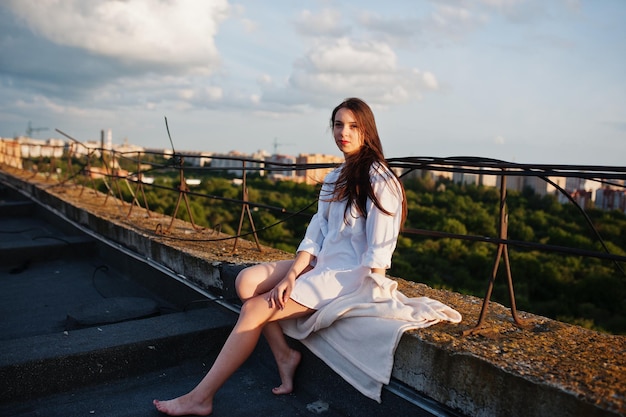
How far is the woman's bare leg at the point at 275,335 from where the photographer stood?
2352 mm

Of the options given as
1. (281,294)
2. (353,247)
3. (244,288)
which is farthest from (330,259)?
(244,288)

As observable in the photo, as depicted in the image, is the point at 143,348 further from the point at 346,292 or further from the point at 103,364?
the point at 346,292

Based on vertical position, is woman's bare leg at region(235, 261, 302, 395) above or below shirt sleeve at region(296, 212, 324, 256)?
below

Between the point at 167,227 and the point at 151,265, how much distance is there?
2.06 ft

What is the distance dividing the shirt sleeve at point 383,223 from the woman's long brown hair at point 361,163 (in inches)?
1.6

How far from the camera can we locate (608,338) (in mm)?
1976

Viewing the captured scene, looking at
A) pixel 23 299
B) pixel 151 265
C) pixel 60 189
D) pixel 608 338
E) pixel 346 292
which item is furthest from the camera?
pixel 60 189

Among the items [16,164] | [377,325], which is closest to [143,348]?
[377,325]

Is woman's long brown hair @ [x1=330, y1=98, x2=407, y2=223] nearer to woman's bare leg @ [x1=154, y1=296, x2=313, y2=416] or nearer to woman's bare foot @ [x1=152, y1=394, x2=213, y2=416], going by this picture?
woman's bare leg @ [x1=154, y1=296, x2=313, y2=416]

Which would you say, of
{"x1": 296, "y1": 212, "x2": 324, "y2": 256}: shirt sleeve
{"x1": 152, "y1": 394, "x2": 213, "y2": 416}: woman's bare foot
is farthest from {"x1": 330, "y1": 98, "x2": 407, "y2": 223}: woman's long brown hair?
{"x1": 152, "y1": 394, "x2": 213, "y2": 416}: woman's bare foot

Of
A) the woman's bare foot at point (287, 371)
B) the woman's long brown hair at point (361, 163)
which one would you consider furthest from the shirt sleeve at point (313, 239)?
the woman's bare foot at point (287, 371)

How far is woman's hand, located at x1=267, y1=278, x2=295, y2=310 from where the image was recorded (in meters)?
2.18

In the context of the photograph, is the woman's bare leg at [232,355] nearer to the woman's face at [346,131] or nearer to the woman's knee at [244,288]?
the woman's knee at [244,288]

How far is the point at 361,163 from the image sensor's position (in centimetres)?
232
